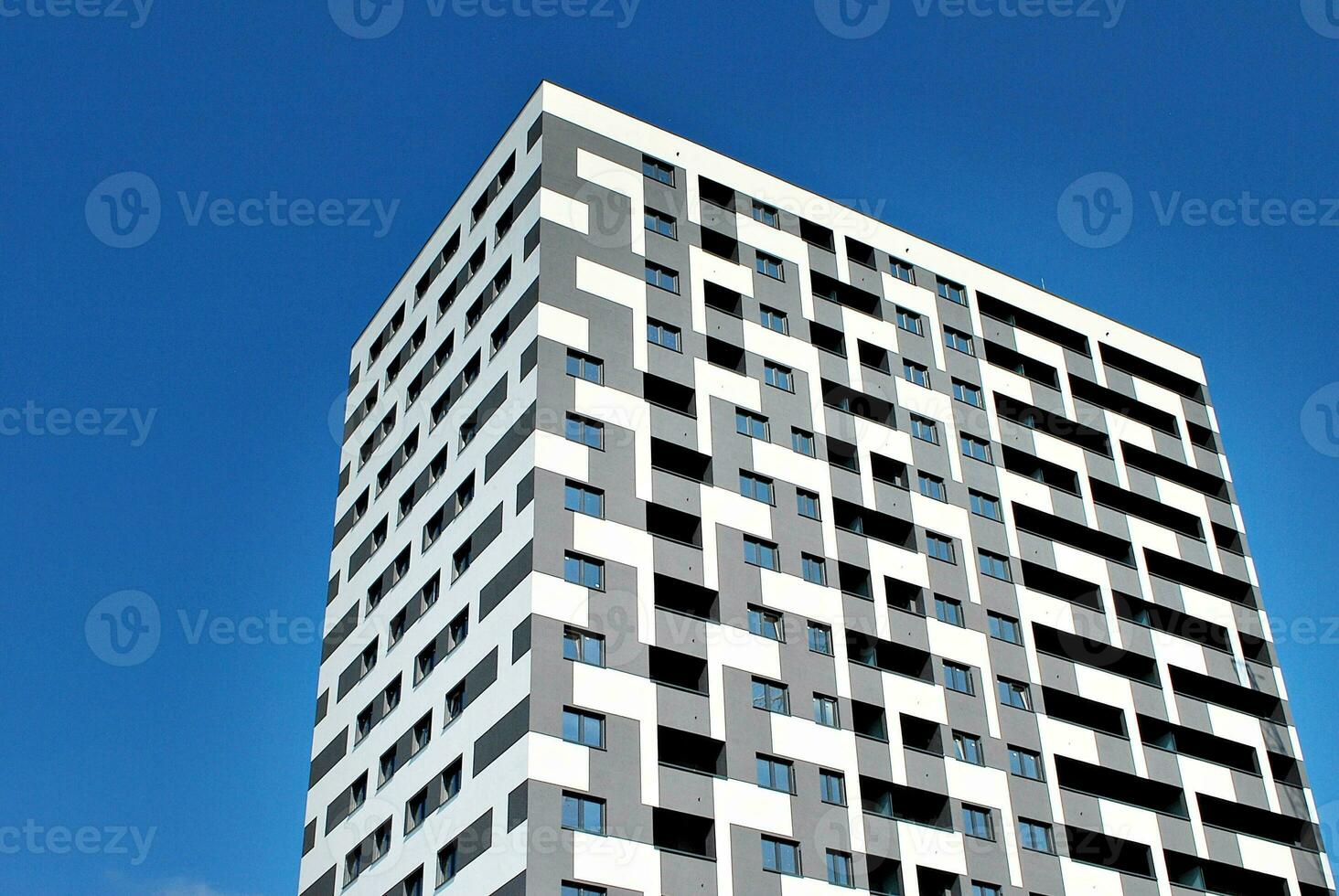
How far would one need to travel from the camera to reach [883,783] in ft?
195

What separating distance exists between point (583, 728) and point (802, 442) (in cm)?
1923

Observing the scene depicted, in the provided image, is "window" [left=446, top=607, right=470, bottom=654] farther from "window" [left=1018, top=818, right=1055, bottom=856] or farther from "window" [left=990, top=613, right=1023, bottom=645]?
"window" [left=1018, top=818, right=1055, bottom=856]

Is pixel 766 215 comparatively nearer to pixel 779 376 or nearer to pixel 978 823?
pixel 779 376

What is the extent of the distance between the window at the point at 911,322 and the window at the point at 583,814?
107 feet

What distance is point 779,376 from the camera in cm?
6888

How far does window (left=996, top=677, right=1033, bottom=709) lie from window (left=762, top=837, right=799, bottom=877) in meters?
14.4

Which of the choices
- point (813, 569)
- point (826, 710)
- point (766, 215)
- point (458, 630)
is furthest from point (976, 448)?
point (458, 630)

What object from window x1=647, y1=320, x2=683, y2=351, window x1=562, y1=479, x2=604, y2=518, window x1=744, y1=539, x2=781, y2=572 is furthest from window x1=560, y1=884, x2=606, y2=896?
window x1=647, y1=320, x2=683, y2=351

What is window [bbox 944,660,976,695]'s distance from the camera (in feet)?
211

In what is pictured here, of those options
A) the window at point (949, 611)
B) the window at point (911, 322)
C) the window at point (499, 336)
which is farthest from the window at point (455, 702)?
the window at point (911, 322)

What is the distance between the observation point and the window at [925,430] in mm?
72188

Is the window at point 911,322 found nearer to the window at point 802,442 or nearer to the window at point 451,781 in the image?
the window at point 802,442

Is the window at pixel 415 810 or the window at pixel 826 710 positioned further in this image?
the window at pixel 826 710

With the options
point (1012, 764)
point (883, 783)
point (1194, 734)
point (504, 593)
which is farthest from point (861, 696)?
point (1194, 734)
